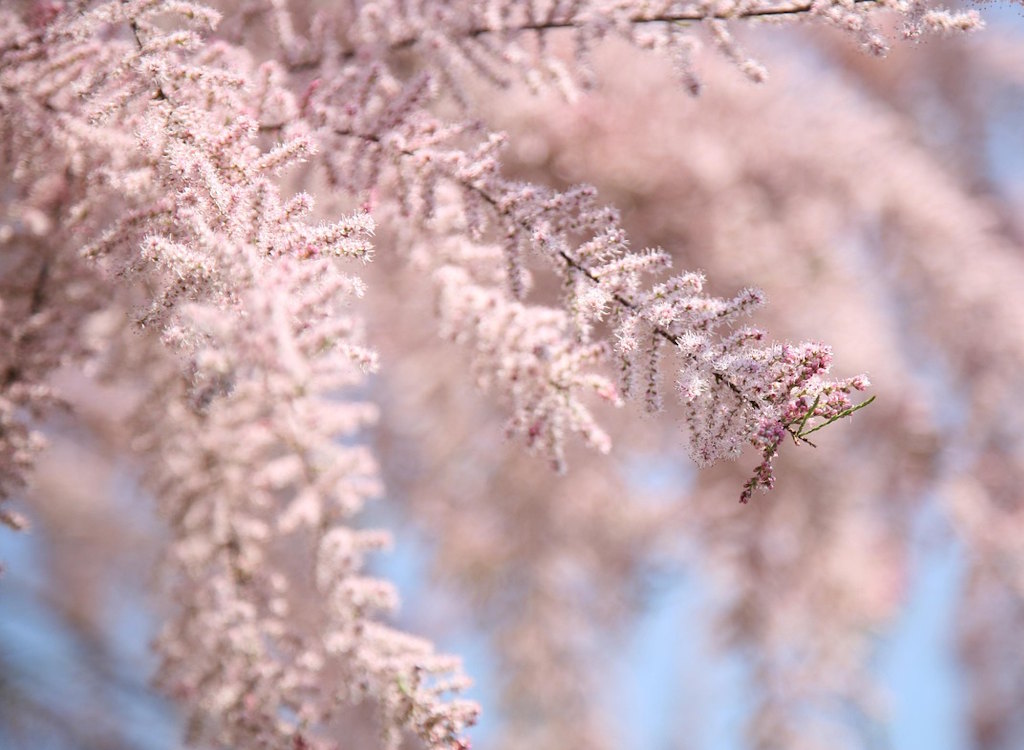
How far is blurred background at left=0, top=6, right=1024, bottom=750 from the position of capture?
209 cm

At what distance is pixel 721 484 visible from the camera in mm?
2547

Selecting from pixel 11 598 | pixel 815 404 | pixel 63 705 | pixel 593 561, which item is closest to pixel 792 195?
pixel 593 561

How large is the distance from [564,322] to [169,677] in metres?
0.68

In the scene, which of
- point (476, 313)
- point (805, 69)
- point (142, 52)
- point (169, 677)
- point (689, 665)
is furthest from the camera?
point (689, 665)

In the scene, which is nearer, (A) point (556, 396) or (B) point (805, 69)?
(A) point (556, 396)

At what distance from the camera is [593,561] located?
105 inches

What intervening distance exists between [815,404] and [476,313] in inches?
15.3

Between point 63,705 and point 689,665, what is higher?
point 689,665

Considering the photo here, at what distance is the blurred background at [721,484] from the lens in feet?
6.85

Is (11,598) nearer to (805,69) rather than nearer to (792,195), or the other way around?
(792,195)

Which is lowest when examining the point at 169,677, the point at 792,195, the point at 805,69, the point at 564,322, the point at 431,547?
the point at 169,677

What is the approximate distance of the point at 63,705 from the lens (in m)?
2.34

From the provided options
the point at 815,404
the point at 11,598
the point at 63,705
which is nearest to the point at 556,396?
the point at 815,404

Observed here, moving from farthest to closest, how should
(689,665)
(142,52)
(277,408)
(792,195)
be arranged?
(689,665) → (792,195) → (142,52) → (277,408)
